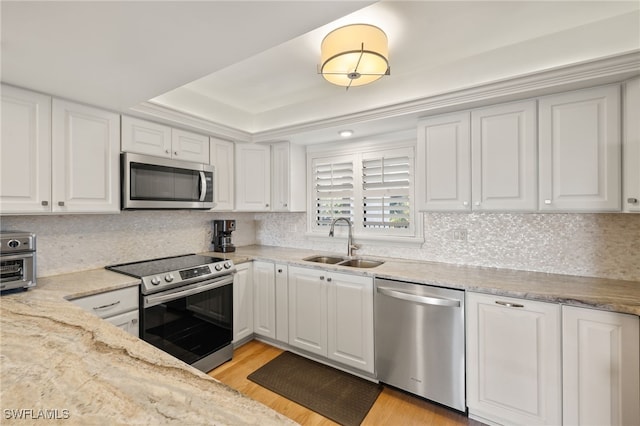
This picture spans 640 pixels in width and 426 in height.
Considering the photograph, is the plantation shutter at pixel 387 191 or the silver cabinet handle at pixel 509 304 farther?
the plantation shutter at pixel 387 191

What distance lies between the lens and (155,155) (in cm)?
249

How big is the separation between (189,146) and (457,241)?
8.55 ft

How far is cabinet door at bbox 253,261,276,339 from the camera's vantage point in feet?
9.48

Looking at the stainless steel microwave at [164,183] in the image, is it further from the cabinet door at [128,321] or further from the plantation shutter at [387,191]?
the plantation shutter at [387,191]

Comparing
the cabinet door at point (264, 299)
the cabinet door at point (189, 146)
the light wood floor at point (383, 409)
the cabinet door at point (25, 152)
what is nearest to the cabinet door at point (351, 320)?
the light wood floor at point (383, 409)

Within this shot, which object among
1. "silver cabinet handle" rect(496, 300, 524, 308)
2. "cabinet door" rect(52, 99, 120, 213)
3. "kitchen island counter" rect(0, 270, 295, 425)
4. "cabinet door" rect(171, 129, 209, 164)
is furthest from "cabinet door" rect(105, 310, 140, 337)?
"silver cabinet handle" rect(496, 300, 524, 308)

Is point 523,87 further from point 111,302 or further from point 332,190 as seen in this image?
point 111,302

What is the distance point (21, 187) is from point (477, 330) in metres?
3.03

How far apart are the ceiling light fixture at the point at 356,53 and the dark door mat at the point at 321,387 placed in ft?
7.51

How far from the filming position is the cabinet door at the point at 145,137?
2311 millimetres

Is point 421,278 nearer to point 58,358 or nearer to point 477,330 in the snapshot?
point 477,330

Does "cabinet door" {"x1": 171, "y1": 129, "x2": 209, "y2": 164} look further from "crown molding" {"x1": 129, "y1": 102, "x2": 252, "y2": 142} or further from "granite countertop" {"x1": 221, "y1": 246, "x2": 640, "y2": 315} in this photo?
"granite countertop" {"x1": 221, "y1": 246, "x2": 640, "y2": 315}

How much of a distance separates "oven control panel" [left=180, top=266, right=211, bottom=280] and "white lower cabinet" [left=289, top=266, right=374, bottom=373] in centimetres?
75

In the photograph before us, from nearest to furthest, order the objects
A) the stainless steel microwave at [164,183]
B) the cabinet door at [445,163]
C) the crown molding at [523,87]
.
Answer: the crown molding at [523,87], the cabinet door at [445,163], the stainless steel microwave at [164,183]
